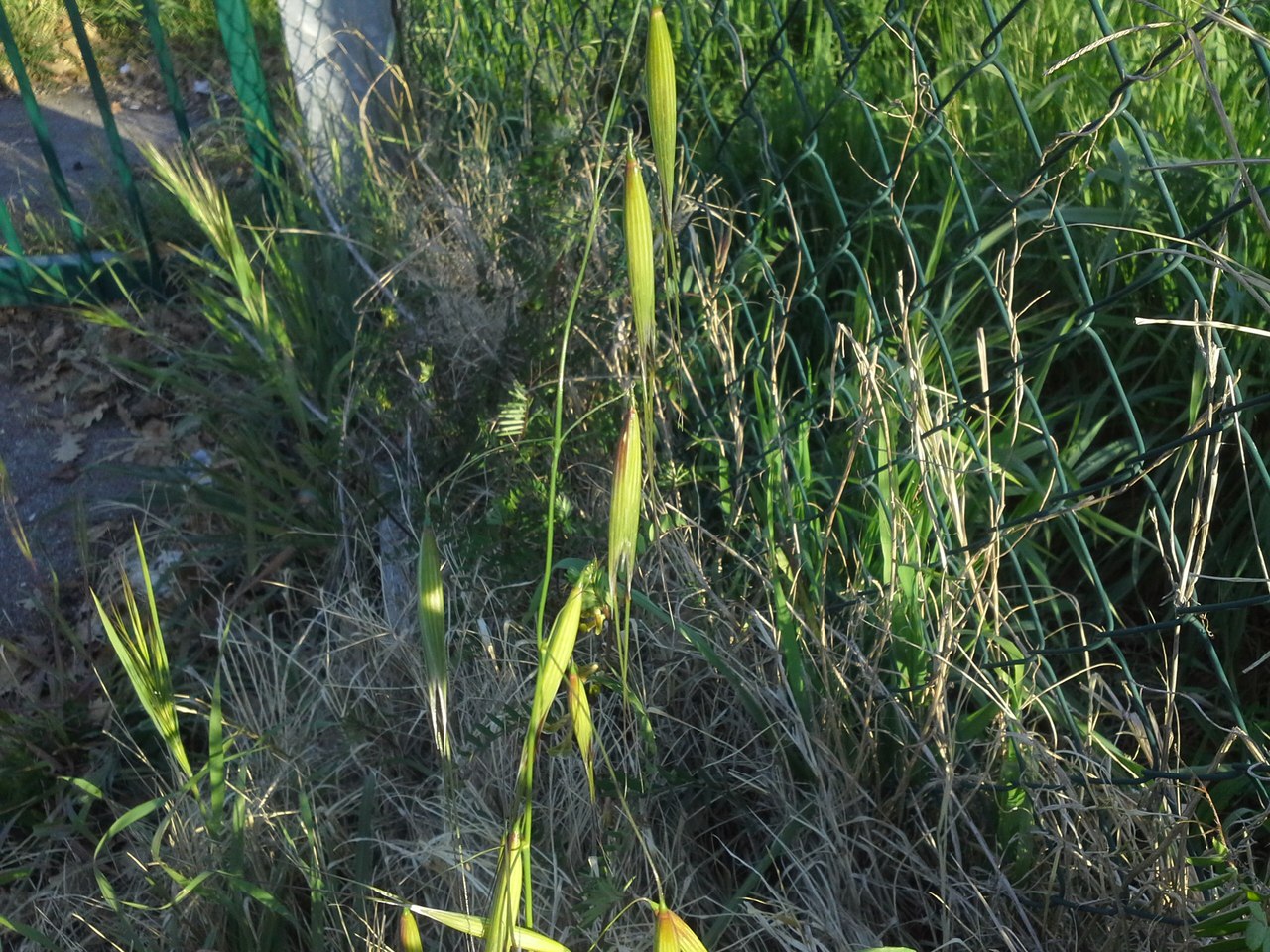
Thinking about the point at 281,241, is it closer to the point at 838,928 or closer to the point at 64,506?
the point at 64,506

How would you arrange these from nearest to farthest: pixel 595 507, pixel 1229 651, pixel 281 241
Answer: pixel 1229 651 < pixel 595 507 < pixel 281 241

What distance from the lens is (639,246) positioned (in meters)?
0.82

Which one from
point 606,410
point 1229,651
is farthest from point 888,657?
point 606,410

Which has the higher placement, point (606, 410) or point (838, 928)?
point (606, 410)

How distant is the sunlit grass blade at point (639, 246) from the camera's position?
797mm

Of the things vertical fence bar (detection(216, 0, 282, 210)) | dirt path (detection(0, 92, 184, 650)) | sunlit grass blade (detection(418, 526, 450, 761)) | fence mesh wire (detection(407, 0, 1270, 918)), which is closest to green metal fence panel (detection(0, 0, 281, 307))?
vertical fence bar (detection(216, 0, 282, 210))

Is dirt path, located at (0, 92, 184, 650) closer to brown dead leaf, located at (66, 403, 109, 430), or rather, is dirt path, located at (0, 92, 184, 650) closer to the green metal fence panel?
brown dead leaf, located at (66, 403, 109, 430)

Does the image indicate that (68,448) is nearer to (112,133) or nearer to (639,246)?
(112,133)

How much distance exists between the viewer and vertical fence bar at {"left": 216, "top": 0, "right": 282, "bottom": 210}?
2.96 metres

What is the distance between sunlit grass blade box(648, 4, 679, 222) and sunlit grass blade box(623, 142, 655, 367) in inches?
0.7

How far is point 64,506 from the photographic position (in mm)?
2492

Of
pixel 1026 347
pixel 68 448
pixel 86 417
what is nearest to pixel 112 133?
pixel 86 417

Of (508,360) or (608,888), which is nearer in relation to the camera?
(608,888)

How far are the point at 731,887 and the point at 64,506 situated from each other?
5.69 ft
